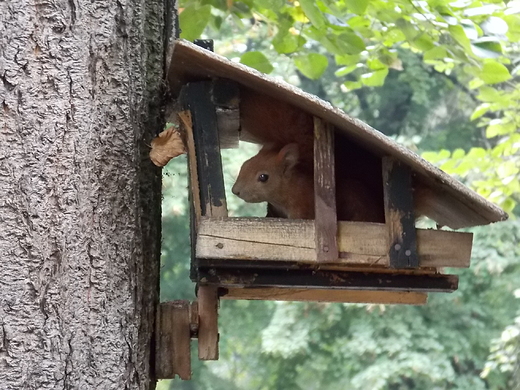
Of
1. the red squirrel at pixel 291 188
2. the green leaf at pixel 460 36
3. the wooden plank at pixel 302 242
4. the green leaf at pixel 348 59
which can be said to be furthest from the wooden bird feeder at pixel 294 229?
the green leaf at pixel 348 59

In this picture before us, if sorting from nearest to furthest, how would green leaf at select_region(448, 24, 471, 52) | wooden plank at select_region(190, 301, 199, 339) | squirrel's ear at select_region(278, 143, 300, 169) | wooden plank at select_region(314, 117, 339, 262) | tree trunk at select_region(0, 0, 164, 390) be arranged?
tree trunk at select_region(0, 0, 164, 390), wooden plank at select_region(314, 117, 339, 262), wooden plank at select_region(190, 301, 199, 339), squirrel's ear at select_region(278, 143, 300, 169), green leaf at select_region(448, 24, 471, 52)

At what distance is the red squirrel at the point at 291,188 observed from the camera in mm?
1195

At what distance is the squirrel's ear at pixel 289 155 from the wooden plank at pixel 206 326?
0.96ft

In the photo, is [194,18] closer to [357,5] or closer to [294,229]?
[357,5]

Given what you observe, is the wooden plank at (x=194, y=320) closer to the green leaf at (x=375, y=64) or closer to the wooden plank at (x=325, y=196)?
the wooden plank at (x=325, y=196)

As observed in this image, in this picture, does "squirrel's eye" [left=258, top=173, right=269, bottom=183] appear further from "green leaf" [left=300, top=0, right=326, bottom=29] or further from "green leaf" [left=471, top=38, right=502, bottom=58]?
"green leaf" [left=471, top=38, right=502, bottom=58]

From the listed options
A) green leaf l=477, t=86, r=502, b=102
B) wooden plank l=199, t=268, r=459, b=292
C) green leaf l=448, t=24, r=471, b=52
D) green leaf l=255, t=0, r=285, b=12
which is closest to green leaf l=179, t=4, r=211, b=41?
green leaf l=255, t=0, r=285, b=12

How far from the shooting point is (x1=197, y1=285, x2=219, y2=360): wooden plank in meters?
1.10

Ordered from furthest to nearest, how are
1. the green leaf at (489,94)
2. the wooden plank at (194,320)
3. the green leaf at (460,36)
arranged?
the green leaf at (489,94) → the green leaf at (460,36) → the wooden plank at (194,320)

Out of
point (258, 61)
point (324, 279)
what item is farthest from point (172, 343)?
point (258, 61)

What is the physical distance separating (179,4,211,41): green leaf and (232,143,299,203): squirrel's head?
352mm

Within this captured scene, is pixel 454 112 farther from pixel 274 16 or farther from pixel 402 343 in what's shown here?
pixel 274 16

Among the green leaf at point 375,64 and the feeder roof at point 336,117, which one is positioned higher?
the green leaf at point 375,64

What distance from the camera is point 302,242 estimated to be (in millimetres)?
985
